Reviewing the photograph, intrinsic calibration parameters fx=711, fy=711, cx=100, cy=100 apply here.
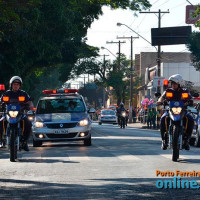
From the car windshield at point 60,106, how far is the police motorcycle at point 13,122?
738 cm

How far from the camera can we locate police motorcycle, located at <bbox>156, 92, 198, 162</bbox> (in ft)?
48.4

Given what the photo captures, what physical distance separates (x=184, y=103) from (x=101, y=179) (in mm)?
3982

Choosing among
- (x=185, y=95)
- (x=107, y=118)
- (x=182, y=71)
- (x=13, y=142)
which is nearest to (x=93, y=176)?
(x=185, y=95)

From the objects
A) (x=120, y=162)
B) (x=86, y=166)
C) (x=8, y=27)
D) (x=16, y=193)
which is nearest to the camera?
(x=16, y=193)

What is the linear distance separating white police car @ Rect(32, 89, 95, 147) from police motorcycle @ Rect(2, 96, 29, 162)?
6078 mm

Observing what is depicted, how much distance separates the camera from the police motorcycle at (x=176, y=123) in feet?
48.4

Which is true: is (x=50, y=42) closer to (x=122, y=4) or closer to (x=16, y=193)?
(x=122, y=4)

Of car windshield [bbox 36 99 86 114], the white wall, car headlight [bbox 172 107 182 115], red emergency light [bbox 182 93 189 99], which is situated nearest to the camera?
car headlight [bbox 172 107 182 115]

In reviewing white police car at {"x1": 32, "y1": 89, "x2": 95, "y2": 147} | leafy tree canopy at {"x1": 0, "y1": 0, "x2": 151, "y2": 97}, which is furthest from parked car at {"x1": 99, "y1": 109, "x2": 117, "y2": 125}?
white police car at {"x1": 32, "y1": 89, "x2": 95, "y2": 147}

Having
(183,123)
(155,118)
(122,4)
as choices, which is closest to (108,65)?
(155,118)

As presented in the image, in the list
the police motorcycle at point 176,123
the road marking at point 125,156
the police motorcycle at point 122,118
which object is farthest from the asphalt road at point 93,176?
the police motorcycle at point 122,118

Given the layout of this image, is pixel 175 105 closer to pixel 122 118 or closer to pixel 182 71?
pixel 122 118

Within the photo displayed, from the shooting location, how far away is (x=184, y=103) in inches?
592

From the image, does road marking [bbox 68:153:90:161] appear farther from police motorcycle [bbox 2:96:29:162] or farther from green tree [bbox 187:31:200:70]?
green tree [bbox 187:31:200:70]
